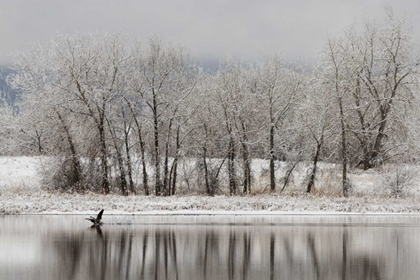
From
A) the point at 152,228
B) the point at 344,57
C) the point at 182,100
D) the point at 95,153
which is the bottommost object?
the point at 152,228

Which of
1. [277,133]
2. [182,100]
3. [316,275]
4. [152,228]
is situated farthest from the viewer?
[277,133]

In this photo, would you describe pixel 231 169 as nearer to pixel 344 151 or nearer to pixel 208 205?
pixel 344 151

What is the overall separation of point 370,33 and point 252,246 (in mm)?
32801

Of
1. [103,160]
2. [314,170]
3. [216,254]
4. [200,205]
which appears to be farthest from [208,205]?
[216,254]

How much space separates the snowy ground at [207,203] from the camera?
37438mm

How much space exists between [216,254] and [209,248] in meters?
Result: 1.38

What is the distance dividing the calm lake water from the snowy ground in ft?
13.6

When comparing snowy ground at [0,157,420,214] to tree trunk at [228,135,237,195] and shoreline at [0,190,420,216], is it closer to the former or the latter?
shoreline at [0,190,420,216]

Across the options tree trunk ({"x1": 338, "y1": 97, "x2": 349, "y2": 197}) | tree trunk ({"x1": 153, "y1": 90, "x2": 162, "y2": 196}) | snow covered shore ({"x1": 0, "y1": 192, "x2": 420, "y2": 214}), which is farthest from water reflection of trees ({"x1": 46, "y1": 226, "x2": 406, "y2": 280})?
tree trunk ({"x1": 153, "y1": 90, "x2": 162, "y2": 196})

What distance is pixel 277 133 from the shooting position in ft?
166

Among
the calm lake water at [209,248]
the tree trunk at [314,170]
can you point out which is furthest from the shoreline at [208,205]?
the tree trunk at [314,170]

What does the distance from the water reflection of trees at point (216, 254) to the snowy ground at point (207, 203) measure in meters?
9.56

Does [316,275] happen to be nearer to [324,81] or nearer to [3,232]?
[3,232]

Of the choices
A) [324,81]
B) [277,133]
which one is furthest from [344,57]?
[277,133]
